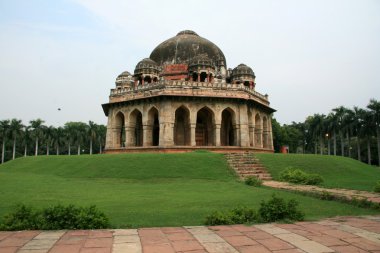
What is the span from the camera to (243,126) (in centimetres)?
2678

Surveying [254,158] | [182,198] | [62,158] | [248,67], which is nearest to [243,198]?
[182,198]

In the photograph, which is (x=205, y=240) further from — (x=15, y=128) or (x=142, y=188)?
(x=15, y=128)

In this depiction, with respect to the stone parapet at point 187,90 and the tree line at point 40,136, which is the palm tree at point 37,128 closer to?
the tree line at point 40,136

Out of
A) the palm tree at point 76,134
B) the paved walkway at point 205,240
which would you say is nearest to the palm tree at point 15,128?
the palm tree at point 76,134

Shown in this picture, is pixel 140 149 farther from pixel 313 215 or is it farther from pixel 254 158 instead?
pixel 313 215

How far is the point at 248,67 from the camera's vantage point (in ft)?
102

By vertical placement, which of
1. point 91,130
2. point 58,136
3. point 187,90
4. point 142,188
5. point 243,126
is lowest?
point 142,188

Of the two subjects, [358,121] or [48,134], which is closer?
[358,121]

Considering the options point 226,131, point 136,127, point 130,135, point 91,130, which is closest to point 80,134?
point 91,130

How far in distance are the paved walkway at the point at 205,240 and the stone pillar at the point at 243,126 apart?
20.9 meters

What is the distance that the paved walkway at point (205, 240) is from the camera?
415 centimetres

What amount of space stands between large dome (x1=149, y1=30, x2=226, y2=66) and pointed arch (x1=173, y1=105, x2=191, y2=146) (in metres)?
5.43

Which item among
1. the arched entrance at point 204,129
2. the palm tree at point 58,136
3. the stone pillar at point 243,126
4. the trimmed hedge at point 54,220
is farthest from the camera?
the palm tree at point 58,136

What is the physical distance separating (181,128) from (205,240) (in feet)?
79.4
